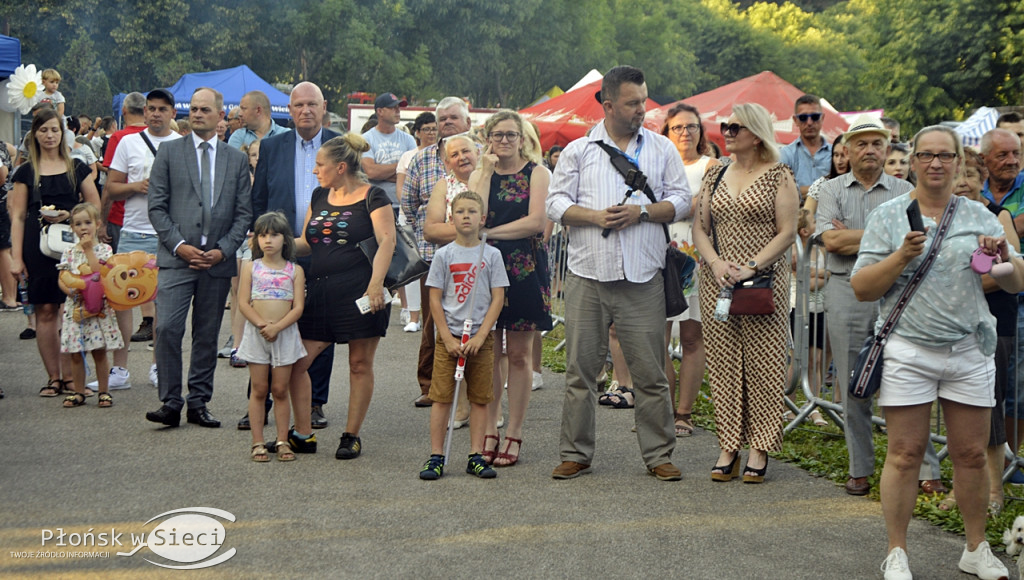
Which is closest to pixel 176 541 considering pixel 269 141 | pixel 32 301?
pixel 269 141

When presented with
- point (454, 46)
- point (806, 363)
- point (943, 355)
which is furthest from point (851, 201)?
point (454, 46)

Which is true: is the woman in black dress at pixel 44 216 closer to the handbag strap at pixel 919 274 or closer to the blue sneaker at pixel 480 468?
the blue sneaker at pixel 480 468

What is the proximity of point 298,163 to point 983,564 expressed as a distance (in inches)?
205

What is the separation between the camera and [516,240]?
747 cm

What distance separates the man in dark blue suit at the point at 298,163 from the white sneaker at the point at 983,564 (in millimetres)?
4516

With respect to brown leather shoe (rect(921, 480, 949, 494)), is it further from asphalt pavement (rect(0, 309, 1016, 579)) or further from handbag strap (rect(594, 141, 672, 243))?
handbag strap (rect(594, 141, 672, 243))

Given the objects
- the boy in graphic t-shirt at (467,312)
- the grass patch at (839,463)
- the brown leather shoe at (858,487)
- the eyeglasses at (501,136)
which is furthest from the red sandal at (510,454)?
the brown leather shoe at (858,487)

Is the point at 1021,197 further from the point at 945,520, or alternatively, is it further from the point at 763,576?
the point at 763,576

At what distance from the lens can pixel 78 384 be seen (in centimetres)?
917

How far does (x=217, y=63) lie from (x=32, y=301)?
4323cm

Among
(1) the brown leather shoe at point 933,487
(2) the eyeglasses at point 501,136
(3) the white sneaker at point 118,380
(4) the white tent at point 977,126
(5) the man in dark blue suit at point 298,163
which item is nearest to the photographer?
(1) the brown leather shoe at point 933,487

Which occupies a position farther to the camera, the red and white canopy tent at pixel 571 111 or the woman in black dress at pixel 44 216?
the red and white canopy tent at pixel 571 111

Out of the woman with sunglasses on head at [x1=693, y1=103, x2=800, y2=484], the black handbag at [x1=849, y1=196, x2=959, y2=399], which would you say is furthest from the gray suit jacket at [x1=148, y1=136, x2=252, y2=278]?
the black handbag at [x1=849, y1=196, x2=959, y2=399]

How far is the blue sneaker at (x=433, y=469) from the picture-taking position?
686 centimetres
